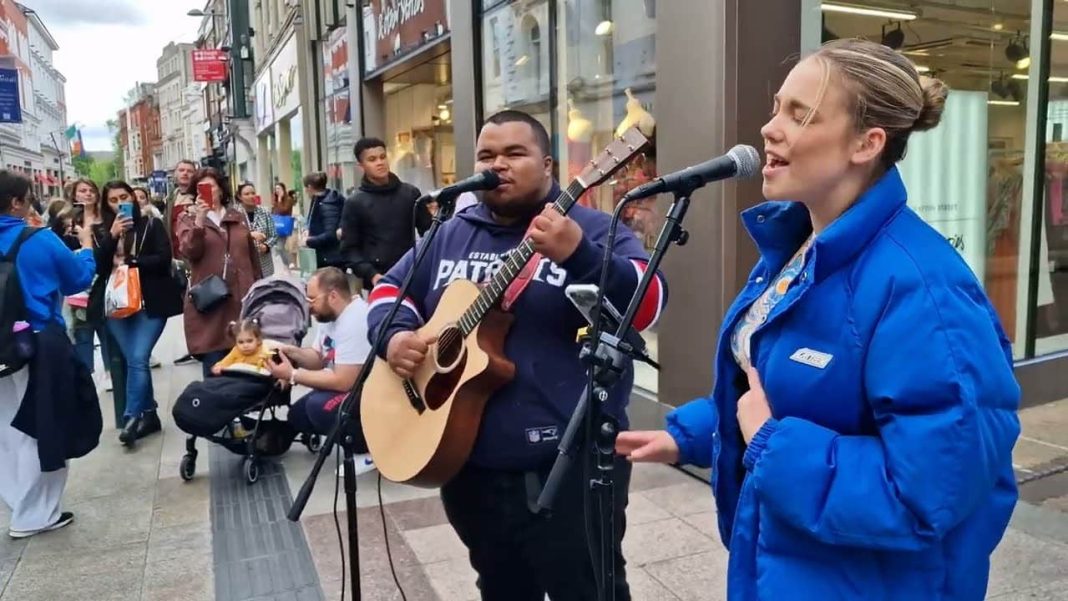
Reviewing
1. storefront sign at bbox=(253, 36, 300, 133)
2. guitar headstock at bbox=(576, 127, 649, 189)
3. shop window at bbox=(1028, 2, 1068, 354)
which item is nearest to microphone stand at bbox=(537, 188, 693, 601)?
guitar headstock at bbox=(576, 127, 649, 189)

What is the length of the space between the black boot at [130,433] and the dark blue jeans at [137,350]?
70mm

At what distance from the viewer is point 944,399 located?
47.0 inches

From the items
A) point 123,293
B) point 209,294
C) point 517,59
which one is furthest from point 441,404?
point 517,59

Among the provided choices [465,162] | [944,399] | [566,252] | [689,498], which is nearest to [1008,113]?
[689,498]

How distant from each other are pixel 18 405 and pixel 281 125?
1982 centimetres

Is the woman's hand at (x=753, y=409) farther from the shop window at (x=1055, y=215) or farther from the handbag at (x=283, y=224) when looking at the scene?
the handbag at (x=283, y=224)

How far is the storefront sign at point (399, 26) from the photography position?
29.7 ft

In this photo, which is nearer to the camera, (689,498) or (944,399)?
(944,399)

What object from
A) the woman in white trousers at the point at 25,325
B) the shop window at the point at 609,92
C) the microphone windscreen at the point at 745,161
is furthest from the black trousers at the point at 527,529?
the woman in white trousers at the point at 25,325

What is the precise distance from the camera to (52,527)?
4.34 metres

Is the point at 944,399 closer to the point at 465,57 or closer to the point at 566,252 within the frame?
the point at 566,252

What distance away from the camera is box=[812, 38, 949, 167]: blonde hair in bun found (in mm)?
1331

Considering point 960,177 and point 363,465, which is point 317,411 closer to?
point 363,465

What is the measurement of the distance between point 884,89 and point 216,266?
5.67 metres
